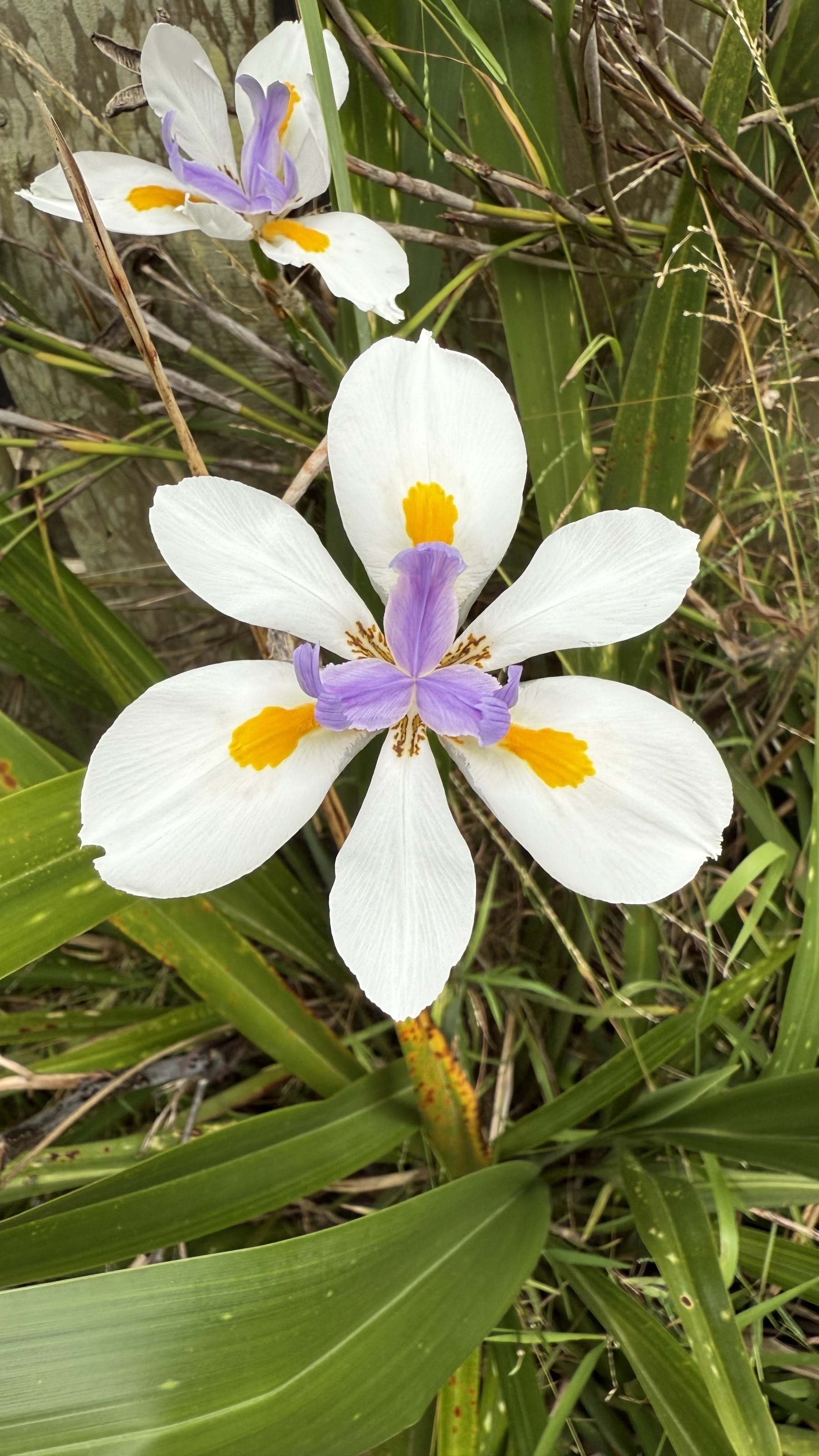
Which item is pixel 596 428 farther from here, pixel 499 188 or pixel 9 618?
pixel 9 618

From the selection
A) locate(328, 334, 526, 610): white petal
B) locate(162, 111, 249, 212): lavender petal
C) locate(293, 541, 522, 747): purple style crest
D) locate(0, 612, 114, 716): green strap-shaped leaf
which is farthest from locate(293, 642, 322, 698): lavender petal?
locate(0, 612, 114, 716): green strap-shaped leaf

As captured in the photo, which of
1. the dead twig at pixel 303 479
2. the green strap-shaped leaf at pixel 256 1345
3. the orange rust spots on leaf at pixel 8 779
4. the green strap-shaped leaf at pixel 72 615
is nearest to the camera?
the green strap-shaped leaf at pixel 256 1345

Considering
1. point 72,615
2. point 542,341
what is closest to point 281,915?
point 72,615

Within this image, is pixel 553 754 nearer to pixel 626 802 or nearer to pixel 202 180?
pixel 626 802

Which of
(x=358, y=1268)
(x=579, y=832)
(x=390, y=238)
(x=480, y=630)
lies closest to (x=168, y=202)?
(x=390, y=238)

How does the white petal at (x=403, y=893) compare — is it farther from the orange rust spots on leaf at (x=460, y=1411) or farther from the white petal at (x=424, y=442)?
the orange rust spots on leaf at (x=460, y=1411)

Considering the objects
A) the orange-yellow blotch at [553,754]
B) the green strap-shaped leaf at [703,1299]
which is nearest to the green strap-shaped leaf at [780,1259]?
the green strap-shaped leaf at [703,1299]

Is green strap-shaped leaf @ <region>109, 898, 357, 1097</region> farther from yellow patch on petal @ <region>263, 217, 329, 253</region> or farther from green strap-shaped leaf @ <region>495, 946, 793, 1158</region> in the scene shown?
yellow patch on petal @ <region>263, 217, 329, 253</region>
